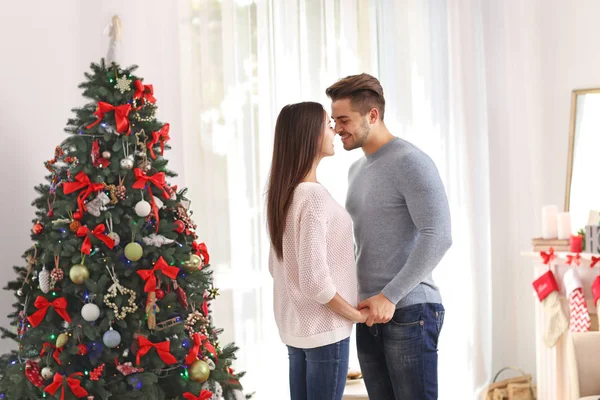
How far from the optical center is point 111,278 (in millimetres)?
1968

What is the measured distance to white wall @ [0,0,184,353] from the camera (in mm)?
2449

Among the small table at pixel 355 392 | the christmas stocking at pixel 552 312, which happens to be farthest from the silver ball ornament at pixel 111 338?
the christmas stocking at pixel 552 312

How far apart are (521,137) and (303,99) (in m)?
1.52

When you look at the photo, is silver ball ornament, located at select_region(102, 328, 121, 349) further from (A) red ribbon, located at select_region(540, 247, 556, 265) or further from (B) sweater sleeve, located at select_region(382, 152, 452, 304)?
(A) red ribbon, located at select_region(540, 247, 556, 265)

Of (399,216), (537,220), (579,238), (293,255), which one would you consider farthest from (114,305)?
(537,220)

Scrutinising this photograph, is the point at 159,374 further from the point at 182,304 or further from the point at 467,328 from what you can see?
the point at 467,328

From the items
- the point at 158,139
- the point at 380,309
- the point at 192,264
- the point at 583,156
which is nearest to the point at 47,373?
the point at 192,264

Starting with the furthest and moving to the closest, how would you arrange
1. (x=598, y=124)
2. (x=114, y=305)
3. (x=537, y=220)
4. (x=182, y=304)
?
(x=537, y=220), (x=598, y=124), (x=182, y=304), (x=114, y=305)

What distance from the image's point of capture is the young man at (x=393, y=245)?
204 centimetres

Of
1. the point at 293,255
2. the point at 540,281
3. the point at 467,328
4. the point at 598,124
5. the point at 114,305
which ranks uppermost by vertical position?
the point at 598,124

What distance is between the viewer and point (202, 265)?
219cm

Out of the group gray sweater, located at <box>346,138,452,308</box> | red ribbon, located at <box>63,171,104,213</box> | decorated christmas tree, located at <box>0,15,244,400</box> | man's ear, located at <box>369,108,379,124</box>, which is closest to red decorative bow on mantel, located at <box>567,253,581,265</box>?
gray sweater, located at <box>346,138,452,308</box>

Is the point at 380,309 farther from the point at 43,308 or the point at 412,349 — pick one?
the point at 43,308

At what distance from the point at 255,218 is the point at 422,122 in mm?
1299
